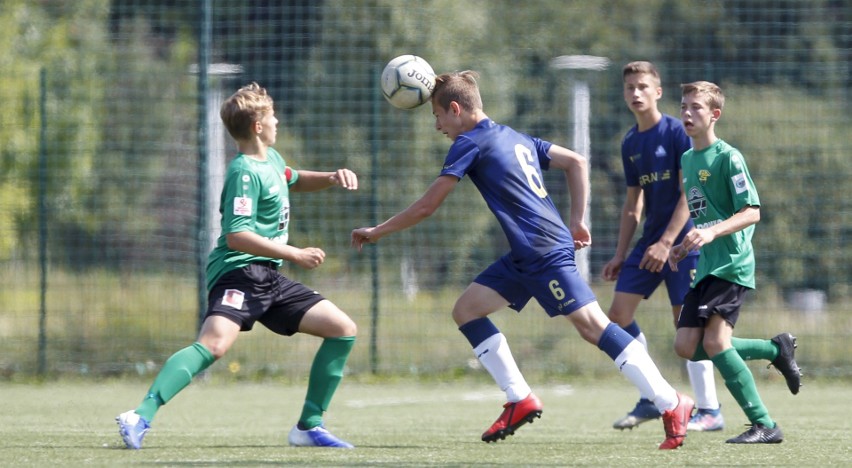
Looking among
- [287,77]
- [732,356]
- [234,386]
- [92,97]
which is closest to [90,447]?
[732,356]

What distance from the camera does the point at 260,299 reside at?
20.3 feet

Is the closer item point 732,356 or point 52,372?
point 732,356

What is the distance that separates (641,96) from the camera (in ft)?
23.8

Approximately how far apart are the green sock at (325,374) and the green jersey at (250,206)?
503mm

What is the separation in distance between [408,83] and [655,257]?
1.66 meters

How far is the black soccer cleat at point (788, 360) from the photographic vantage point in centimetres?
646

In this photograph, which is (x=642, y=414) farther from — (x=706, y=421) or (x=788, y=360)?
(x=788, y=360)

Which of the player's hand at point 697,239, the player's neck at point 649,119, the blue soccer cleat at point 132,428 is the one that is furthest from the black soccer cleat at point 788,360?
the blue soccer cleat at point 132,428

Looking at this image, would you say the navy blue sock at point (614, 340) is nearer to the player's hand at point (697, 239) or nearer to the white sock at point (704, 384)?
the player's hand at point (697, 239)

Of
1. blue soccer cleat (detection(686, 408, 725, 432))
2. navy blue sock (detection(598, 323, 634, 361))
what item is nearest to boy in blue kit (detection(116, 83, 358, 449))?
navy blue sock (detection(598, 323, 634, 361))

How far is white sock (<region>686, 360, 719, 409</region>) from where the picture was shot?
717 centimetres

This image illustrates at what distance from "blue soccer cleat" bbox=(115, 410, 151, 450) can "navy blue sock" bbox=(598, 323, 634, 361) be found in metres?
2.13

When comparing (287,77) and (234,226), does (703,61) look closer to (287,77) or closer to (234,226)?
(287,77)

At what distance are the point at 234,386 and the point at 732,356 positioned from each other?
5424 millimetres
